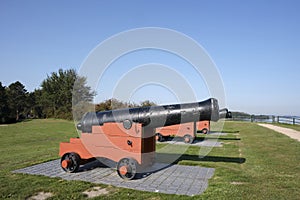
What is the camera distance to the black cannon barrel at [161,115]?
5184 mm

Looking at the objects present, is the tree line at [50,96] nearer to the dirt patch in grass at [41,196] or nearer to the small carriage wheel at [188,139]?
the small carriage wheel at [188,139]

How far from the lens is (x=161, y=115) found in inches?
218

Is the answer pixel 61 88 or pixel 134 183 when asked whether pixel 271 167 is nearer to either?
pixel 134 183

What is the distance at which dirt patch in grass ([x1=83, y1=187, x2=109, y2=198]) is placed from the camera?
415 centimetres

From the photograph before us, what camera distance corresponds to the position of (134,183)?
485 cm

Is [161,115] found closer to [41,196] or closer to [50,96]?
[41,196]

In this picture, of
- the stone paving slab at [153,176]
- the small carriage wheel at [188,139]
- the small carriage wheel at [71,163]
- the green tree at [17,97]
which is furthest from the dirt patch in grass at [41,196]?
the green tree at [17,97]

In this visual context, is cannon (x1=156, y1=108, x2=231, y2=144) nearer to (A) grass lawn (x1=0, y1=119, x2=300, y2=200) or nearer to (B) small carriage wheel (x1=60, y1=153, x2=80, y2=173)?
(A) grass lawn (x1=0, y1=119, x2=300, y2=200)

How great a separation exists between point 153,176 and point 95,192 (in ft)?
4.78

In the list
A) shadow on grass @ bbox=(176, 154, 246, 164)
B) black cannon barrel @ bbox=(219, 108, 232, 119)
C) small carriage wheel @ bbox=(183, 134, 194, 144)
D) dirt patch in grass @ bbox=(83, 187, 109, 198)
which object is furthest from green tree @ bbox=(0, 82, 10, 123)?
dirt patch in grass @ bbox=(83, 187, 109, 198)

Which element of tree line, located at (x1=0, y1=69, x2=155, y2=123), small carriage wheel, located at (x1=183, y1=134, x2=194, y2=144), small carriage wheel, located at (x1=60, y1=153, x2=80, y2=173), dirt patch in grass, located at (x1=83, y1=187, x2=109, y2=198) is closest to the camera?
dirt patch in grass, located at (x1=83, y1=187, x2=109, y2=198)

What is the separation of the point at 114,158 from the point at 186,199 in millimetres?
2111

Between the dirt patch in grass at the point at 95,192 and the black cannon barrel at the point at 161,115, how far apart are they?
58.6 inches

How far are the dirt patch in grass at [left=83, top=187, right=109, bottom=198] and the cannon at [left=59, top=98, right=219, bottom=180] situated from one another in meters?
0.69
